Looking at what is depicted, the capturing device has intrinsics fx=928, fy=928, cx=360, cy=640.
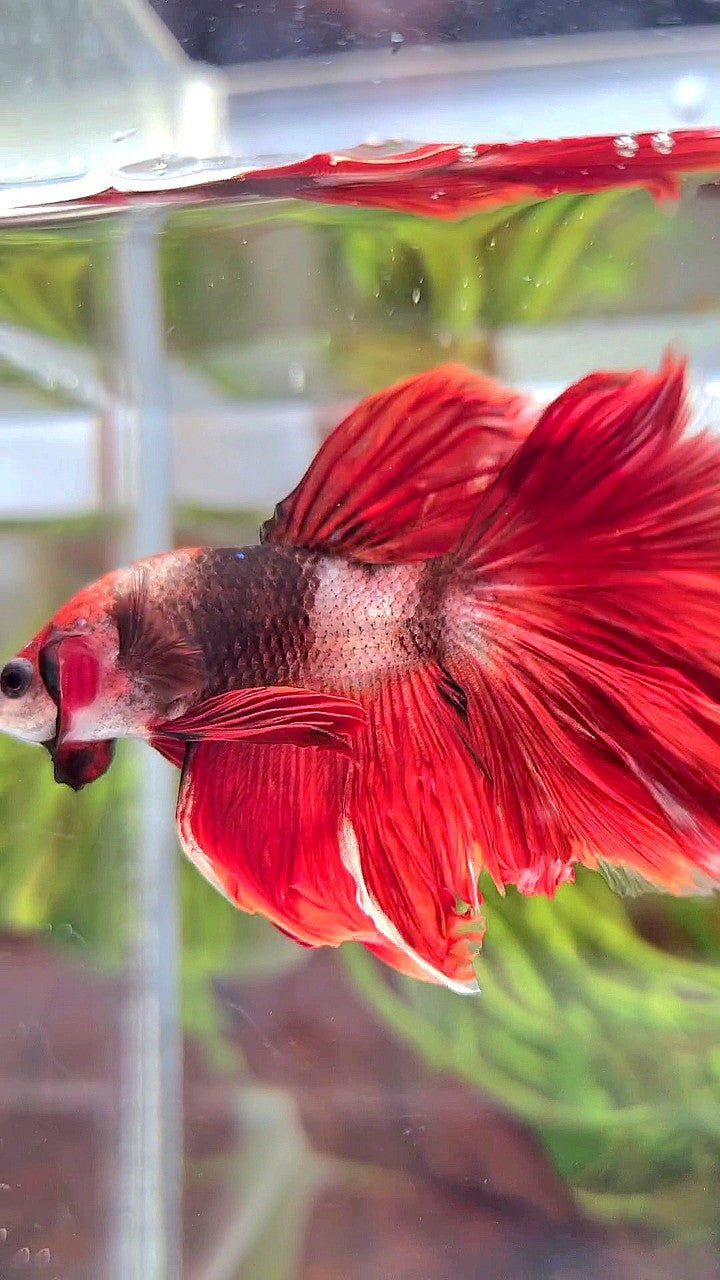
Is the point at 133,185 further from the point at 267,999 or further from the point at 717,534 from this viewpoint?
the point at 267,999

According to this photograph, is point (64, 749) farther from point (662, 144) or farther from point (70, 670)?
point (662, 144)

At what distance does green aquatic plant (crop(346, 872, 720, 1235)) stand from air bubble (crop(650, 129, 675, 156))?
53cm

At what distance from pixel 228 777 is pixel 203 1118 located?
1.23 feet

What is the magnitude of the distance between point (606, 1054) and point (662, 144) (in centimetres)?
65

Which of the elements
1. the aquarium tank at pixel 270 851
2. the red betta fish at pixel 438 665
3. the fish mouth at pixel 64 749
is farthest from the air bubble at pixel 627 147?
the fish mouth at pixel 64 749

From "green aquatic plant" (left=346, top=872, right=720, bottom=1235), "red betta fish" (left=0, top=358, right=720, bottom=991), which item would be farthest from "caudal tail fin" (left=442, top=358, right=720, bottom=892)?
"green aquatic plant" (left=346, top=872, right=720, bottom=1235)

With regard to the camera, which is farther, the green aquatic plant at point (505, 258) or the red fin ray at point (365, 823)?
the green aquatic plant at point (505, 258)

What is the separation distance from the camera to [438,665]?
21.1 inches

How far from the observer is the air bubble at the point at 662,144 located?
0.64m

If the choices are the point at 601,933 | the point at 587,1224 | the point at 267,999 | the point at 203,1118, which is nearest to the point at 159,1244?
the point at 203,1118

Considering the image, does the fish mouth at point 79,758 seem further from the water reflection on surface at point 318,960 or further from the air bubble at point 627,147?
the air bubble at point 627,147

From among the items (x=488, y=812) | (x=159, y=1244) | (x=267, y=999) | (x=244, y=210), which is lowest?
(x=159, y=1244)

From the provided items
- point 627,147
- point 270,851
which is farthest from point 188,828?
point 627,147

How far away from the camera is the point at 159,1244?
0.77 metres
